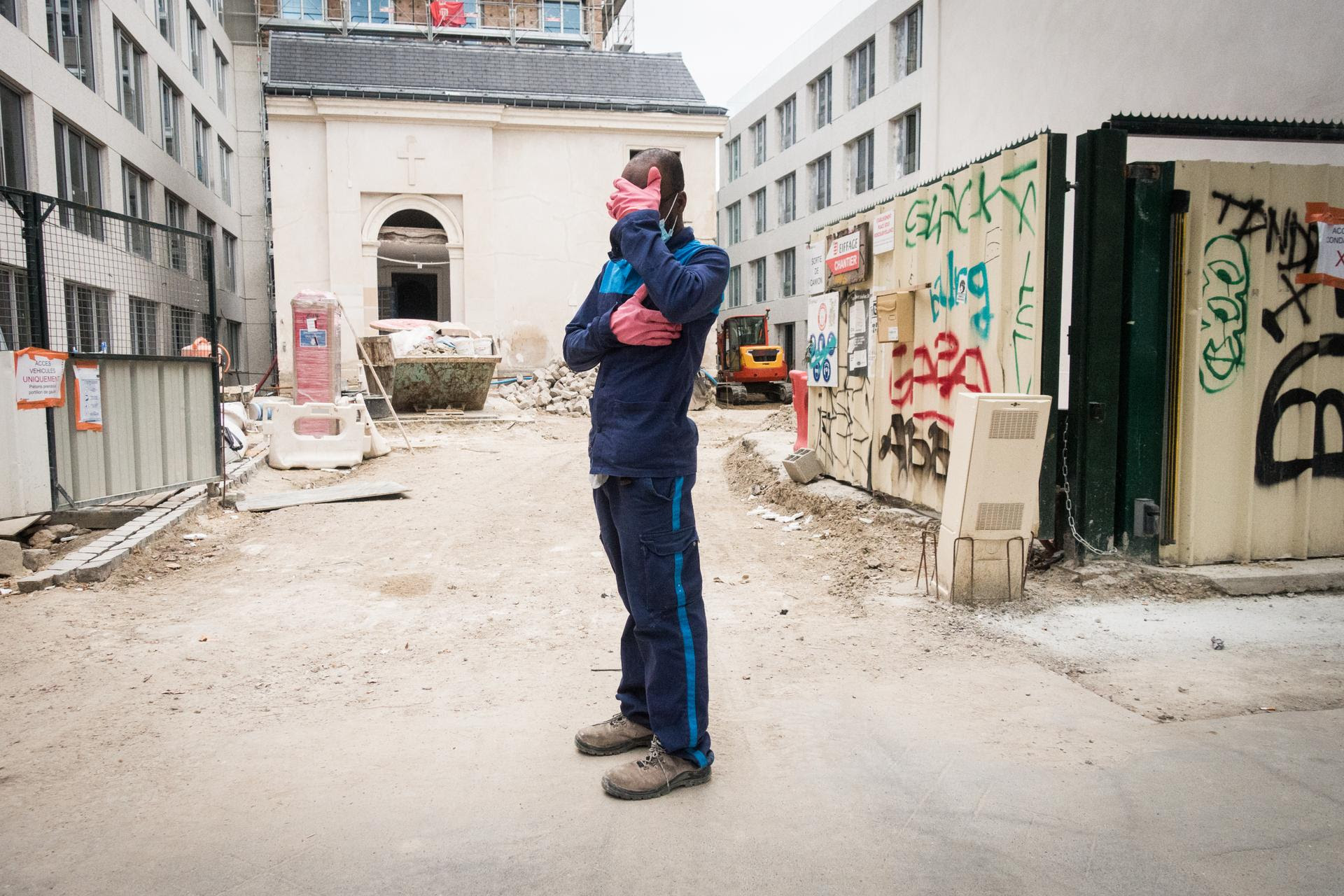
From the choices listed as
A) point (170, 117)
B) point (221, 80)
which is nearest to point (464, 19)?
point (221, 80)

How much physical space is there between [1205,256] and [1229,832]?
3.76 metres

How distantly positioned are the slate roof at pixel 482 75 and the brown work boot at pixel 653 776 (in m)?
25.2

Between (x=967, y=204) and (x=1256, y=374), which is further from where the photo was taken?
(x=967, y=204)

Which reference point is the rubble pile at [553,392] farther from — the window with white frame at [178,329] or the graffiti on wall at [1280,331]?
the graffiti on wall at [1280,331]

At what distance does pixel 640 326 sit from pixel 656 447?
1.25 ft

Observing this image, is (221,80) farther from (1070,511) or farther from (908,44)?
(1070,511)

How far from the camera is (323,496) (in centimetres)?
946

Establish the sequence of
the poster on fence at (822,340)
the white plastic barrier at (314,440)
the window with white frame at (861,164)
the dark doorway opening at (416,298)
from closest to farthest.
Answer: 1. the poster on fence at (822,340)
2. the white plastic barrier at (314,440)
3. the window with white frame at (861,164)
4. the dark doorway opening at (416,298)

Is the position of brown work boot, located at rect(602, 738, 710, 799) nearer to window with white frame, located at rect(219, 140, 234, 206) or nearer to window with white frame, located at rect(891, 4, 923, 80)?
window with white frame, located at rect(891, 4, 923, 80)

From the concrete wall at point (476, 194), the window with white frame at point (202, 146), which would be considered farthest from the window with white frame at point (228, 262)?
the concrete wall at point (476, 194)

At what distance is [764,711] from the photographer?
355 cm

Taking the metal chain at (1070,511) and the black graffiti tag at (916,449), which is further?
the black graffiti tag at (916,449)

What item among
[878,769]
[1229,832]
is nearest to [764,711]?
[878,769]

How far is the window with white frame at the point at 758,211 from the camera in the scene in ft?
134
